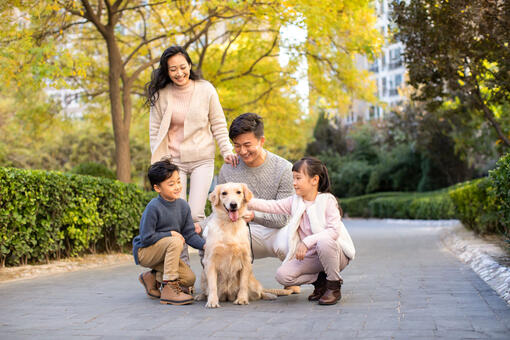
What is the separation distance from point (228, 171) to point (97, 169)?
12705 millimetres

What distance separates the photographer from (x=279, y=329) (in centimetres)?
457

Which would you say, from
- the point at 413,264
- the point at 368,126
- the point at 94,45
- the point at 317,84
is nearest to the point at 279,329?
the point at 413,264

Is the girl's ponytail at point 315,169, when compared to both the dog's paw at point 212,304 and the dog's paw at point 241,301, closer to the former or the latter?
the dog's paw at point 241,301

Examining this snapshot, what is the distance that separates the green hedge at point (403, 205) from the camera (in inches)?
1142

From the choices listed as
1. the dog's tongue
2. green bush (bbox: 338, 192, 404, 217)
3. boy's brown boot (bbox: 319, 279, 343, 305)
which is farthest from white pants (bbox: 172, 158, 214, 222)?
green bush (bbox: 338, 192, 404, 217)

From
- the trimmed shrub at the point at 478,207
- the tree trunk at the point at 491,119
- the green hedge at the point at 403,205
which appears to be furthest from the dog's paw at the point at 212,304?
the green hedge at the point at 403,205

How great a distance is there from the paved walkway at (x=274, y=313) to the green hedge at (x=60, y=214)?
86 centimetres

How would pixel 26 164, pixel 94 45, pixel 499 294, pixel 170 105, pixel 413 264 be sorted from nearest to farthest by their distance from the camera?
pixel 499 294, pixel 170 105, pixel 413 264, pixel 94 45, pixel 26 164

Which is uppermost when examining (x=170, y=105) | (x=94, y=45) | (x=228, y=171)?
(x=94, y=45)

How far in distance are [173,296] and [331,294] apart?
5.19 feet

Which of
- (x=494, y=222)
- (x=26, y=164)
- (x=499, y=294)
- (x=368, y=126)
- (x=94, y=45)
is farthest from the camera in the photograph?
(x=368, y=126)

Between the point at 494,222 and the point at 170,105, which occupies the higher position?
the point at 170,105

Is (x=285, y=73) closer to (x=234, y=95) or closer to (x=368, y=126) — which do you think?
(x=234, y=95)

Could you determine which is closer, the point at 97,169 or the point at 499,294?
the point at 499,294
